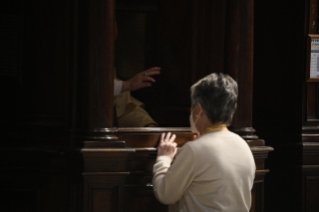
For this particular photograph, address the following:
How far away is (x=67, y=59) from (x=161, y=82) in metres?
1.34

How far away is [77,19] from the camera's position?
383cm

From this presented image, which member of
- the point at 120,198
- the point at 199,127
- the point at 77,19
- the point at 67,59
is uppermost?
the point at 77,19

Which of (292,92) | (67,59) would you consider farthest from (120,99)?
(292,92)

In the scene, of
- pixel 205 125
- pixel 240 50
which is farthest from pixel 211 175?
pixel 240 50

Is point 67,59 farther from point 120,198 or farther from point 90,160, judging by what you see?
point 120,198

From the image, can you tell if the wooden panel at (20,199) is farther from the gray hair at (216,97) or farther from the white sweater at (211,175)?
the gray hair at (216,97)

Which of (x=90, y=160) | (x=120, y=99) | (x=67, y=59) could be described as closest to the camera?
(x=90, y=160)

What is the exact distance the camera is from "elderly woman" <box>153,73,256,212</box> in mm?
2828

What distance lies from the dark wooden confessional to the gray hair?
94cm

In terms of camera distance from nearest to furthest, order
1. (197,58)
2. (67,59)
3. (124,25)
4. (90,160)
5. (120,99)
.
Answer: (90,160), (67,59), (197,58), (120,99), (124,25)

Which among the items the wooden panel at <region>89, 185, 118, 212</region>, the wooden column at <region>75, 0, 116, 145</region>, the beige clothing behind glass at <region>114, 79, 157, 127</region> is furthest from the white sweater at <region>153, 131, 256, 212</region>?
the beige clothing behind glass at <region>114, 79, 157, 127</region>

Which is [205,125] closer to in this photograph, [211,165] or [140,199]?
[211,165]

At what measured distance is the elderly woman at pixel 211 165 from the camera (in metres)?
2.83

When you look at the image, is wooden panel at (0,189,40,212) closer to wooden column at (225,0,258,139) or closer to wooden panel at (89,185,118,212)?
wooden panel at (89,185,118,212)
